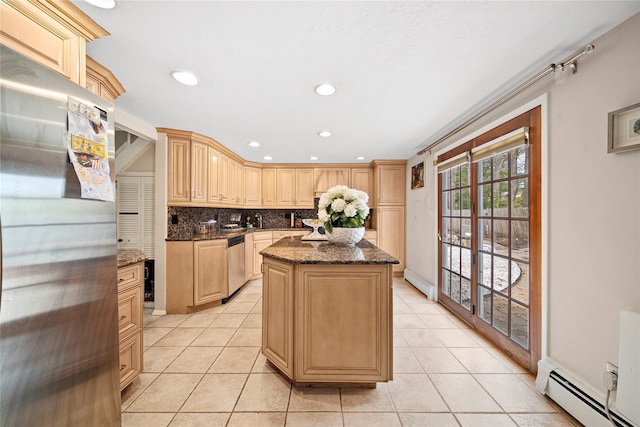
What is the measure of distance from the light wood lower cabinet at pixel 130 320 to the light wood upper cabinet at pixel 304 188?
3345 mm

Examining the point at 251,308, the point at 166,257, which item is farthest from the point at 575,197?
the point at 166,257

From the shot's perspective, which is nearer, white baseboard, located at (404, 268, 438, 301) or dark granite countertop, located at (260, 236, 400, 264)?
dark granite countertop, located at (260, 236, 400, 264)

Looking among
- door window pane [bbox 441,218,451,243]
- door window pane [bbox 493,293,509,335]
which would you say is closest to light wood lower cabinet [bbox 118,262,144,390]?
door window pane [bbox 493,293,509,335]

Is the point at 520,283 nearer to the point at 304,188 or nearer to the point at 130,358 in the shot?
the point at 130,358

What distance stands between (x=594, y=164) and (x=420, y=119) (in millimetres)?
1482

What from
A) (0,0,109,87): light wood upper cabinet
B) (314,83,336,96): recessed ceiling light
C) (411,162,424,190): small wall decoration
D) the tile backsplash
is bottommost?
the tile backsplash

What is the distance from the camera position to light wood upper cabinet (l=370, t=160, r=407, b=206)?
14.9 feet

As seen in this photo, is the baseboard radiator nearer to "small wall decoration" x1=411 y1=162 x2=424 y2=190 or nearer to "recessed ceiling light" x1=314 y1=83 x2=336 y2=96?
"recessed ceiling light" x1=314 y1=83 x2=336 y2=96

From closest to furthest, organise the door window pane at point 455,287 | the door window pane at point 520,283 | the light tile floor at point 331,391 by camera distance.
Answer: the light tile floor at point 331,391, the door window pane at point 520,283, the door window pane at point 455,287

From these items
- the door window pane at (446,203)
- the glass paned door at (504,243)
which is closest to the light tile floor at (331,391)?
the glass paned door at (504,243)

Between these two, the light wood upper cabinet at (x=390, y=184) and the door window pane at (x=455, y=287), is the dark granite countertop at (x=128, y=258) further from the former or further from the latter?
the light wood upper cabinet at (x=390, y=184)

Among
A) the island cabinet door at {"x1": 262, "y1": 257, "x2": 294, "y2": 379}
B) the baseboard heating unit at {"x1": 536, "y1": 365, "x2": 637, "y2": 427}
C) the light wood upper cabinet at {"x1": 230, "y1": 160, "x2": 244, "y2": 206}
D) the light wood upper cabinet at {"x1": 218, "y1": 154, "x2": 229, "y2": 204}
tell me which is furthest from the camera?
the light wood upper cabinet at {"x1": 230, "y1": 160, "x2": 244, "y2": 206}

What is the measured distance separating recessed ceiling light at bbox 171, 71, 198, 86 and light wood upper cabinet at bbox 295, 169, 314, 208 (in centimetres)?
313

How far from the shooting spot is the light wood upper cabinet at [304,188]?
16.0ft
